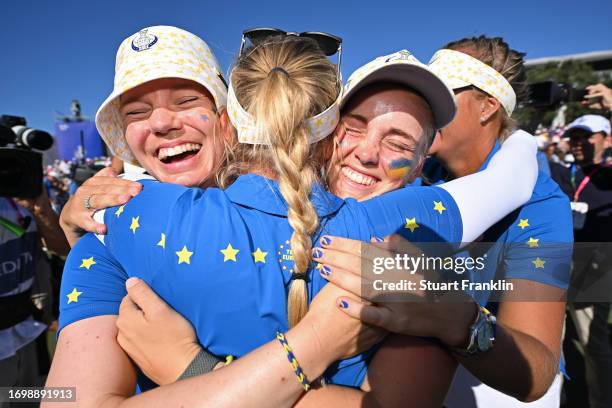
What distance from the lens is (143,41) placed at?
69.2 inches

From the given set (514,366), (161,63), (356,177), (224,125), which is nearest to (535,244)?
(514,366)

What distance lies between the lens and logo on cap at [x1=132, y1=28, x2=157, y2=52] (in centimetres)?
173

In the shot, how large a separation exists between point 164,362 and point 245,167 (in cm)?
65

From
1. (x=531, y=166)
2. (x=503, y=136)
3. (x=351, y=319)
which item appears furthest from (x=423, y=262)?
(x=503, y=136)

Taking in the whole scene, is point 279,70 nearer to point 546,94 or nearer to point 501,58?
point 501,58

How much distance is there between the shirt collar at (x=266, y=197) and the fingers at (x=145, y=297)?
36 centimetres

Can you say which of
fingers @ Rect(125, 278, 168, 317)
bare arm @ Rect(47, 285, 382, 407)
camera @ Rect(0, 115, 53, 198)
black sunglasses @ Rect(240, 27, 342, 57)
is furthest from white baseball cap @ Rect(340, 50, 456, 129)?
camera @ Rect(0, 115, 53, 198)

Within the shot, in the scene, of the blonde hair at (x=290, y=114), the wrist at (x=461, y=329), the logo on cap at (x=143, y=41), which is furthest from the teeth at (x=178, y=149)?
the wrist at (x=461, y=329)

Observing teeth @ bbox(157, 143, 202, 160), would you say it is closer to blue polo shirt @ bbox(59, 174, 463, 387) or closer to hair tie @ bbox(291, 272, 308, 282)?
blue polo shirt @ bbox(59, 174, 463, 387)

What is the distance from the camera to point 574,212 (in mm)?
5023

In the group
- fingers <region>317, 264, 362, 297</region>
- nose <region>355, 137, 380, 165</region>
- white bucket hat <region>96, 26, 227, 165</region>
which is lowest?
fingers <region>317, 264, 362, 297</region>

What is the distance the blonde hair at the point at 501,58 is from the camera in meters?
2.50

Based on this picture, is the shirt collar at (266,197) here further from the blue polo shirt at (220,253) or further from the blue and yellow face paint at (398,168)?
the blue and yellow face paint at (398,168)

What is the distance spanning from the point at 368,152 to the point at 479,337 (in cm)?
82
